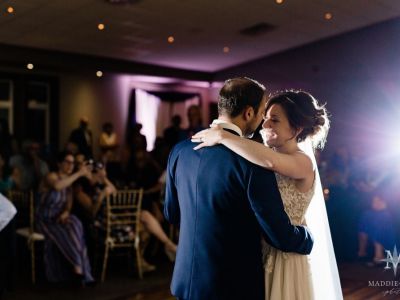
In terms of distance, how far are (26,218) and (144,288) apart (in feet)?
5.64

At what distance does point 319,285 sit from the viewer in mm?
1910

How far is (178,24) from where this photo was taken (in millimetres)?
6609

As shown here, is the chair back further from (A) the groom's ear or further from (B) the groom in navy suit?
(A) the groom's ear

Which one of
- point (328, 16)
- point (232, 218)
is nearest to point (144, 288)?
point (232, 218)

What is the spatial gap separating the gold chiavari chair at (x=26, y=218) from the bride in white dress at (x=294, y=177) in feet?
10.3

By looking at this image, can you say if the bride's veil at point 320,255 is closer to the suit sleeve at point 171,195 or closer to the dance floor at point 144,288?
the suit sleeve at point 171,195

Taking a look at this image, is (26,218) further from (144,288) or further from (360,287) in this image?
(360,287)

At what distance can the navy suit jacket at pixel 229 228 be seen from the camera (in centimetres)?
146

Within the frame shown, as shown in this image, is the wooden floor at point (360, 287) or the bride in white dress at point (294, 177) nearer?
the bride in white dress at point (294, 177)

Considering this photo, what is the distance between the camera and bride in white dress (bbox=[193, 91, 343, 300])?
159 centimetres

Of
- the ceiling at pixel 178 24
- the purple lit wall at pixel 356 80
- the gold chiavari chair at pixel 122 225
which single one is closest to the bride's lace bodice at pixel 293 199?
the gold chiavari chair at pixel 122 225

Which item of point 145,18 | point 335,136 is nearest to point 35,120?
point 145,18

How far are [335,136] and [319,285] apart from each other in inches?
240

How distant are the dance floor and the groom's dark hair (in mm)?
2634
